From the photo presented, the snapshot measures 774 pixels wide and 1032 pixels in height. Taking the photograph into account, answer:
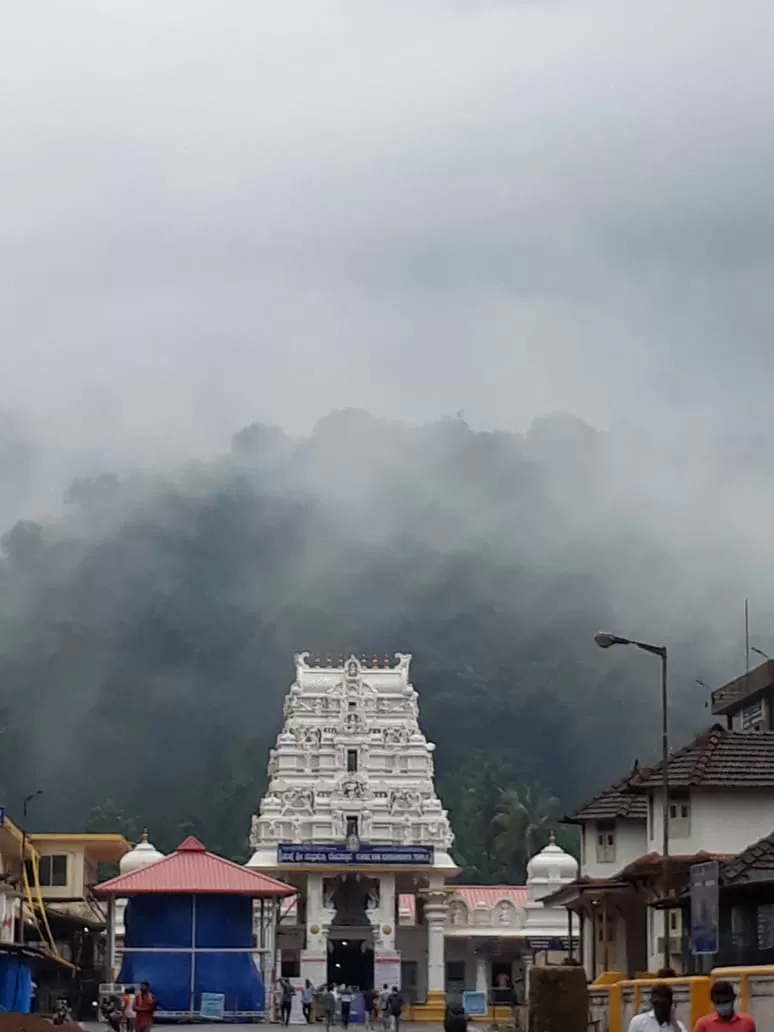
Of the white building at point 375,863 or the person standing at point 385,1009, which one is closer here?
the person standing at point 385,1009

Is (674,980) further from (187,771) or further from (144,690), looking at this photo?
(144,690)

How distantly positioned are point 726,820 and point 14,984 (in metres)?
17.0

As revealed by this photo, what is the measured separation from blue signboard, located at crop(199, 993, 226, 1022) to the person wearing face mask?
4191cm

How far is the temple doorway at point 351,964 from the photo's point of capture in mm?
78000

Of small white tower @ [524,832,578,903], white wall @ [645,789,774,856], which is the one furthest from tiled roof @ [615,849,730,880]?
small white tower @ [524,832,578,903]

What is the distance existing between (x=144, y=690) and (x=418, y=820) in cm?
11668

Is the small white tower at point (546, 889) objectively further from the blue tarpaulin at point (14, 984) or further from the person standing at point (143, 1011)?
the person standing at point (143, 1011)

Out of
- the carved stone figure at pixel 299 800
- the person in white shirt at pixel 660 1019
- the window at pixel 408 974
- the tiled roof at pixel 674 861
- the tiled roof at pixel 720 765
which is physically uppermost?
the carved stone figure at pixel 299 800

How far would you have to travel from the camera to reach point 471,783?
141 metres

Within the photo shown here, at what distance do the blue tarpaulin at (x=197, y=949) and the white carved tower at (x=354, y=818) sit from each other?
571 inches

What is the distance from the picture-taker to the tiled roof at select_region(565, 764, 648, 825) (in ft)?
167

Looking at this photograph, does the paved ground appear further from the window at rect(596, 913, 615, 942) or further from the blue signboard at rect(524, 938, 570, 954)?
the blue signboard at rect(524, 938, 570, 954)

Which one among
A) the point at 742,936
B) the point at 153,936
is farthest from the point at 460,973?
the point at 742,936

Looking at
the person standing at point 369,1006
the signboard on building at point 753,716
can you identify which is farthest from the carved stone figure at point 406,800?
the signboard on building at point 753,716
